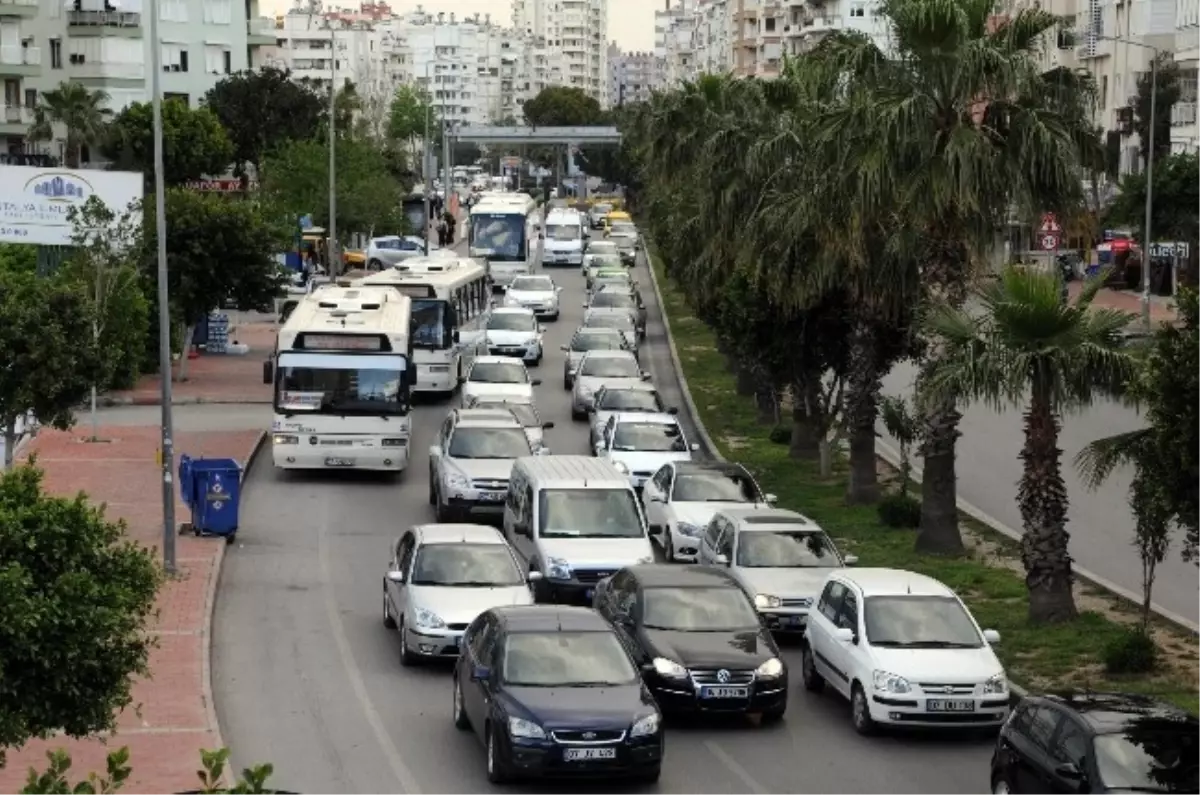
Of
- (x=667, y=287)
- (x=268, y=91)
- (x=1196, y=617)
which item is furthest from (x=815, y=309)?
(x=268, y=91)

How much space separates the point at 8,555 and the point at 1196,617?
16.6 metres

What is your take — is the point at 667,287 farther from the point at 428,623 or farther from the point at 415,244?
the point at 428,623

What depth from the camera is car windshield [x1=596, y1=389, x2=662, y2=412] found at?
39.8 metres

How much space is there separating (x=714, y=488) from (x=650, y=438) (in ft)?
17.2

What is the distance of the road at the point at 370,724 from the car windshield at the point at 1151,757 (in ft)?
9.92

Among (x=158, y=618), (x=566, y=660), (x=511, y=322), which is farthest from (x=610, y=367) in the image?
(x=158, y=618)

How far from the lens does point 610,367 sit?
4572cm

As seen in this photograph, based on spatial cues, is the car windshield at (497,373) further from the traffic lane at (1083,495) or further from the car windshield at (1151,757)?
the car windshield at (1151,757)

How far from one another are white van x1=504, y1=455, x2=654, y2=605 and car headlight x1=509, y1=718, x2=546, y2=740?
7753mm

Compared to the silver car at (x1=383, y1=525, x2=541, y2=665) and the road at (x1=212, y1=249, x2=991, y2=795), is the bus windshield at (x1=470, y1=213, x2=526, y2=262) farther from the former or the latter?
the silver car at (x1=383, y1=525, x2=541, y2=665)

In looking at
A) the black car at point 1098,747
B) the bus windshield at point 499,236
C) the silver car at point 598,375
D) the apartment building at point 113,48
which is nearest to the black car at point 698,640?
the black car at point 1098,747

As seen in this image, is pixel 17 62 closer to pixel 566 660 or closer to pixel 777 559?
pixel 777 559

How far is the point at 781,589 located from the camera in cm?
2455

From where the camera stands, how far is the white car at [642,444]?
1359 inches
